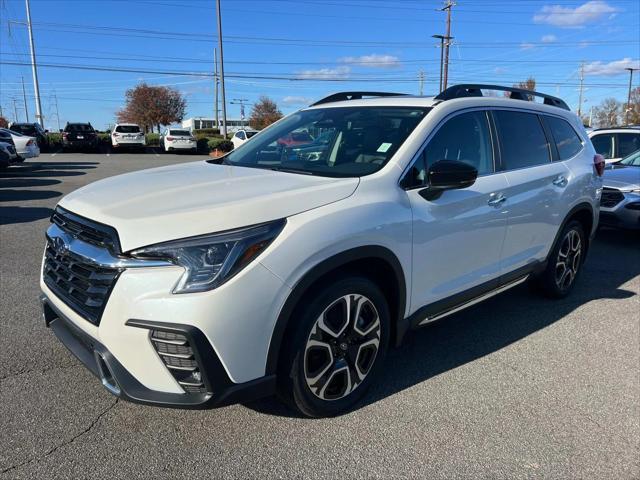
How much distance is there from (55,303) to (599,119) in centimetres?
9693

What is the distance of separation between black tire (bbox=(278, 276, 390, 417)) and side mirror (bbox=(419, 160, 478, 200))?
72 centimetres

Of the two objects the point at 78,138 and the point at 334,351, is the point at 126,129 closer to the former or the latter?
the point at 78,138

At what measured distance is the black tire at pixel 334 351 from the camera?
8.59 ft

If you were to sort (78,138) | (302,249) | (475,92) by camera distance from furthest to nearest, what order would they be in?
(78,138)
(475,92)
(302,249)

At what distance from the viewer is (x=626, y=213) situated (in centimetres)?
729

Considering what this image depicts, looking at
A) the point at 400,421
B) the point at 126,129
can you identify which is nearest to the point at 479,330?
the point at 400,421

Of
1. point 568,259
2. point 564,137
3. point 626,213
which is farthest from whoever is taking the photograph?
point 626,213

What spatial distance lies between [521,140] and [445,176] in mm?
1542

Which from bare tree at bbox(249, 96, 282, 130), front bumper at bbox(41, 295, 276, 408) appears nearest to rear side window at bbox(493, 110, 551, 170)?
front bumper at bbox(41, 295, 276, 408)

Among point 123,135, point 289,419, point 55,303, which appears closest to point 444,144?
point 289,419

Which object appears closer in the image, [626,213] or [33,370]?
[33,370]

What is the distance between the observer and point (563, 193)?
4.57m

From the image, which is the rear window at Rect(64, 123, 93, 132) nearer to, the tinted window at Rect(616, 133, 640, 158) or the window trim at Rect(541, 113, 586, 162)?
the tinted window at Rect(616, 133, 640, 158)

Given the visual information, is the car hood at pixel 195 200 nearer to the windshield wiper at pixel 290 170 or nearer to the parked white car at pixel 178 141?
the windshield wiper at pixel 290 170
